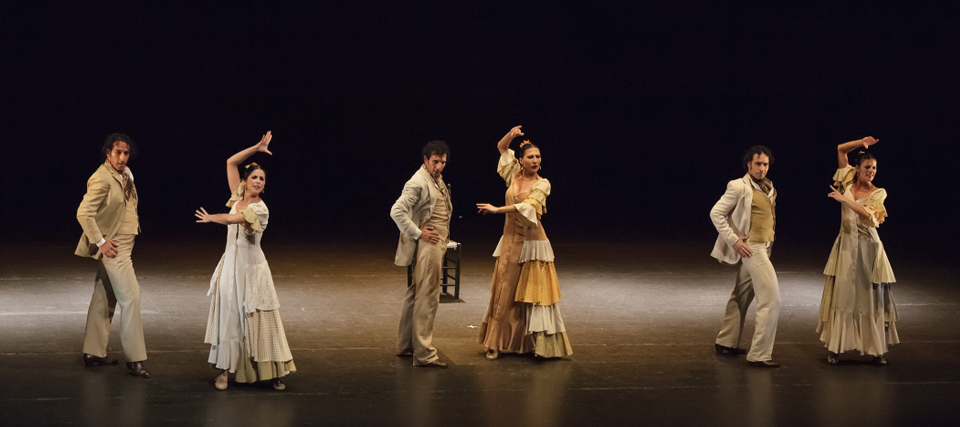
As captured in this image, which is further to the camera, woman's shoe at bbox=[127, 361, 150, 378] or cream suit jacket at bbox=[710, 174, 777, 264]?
cream suit jacket at bbox=[710, 174, 777, 264]

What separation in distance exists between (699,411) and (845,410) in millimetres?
631

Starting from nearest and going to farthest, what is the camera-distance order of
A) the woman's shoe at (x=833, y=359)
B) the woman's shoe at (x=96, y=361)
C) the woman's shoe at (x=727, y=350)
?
the woman's shoe at (x=96, y=361) → the woman's shoe at (x=833, y=359) → the woman's shoe at (x=727, y=350)

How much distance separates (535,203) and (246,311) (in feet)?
4.91

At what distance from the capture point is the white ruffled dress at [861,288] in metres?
5.35

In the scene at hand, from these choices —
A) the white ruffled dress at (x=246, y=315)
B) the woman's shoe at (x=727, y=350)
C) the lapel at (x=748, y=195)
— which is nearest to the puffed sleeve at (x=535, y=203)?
the lapel at (x=748, y=195)

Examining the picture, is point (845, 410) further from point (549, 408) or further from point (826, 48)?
point (826, 48)

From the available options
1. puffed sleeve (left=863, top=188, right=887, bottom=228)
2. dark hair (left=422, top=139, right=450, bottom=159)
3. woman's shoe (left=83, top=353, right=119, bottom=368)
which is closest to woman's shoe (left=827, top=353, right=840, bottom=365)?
puffed sleeve (left=863, top=188, right=887, bottom=228)

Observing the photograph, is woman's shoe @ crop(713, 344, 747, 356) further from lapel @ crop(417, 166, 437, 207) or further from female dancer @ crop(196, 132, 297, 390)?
female dancer @ crop(196, 132, 297, 390)

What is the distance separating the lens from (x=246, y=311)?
15.3ft

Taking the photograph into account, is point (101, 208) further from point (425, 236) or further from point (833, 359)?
point (833, 359)

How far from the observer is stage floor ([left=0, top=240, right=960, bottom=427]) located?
4426mm

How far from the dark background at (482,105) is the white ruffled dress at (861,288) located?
467 centimetres

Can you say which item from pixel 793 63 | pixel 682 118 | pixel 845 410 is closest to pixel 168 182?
pixel 682 118

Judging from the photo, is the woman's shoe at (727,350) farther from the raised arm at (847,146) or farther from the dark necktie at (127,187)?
the dark necktie at (127,187)
